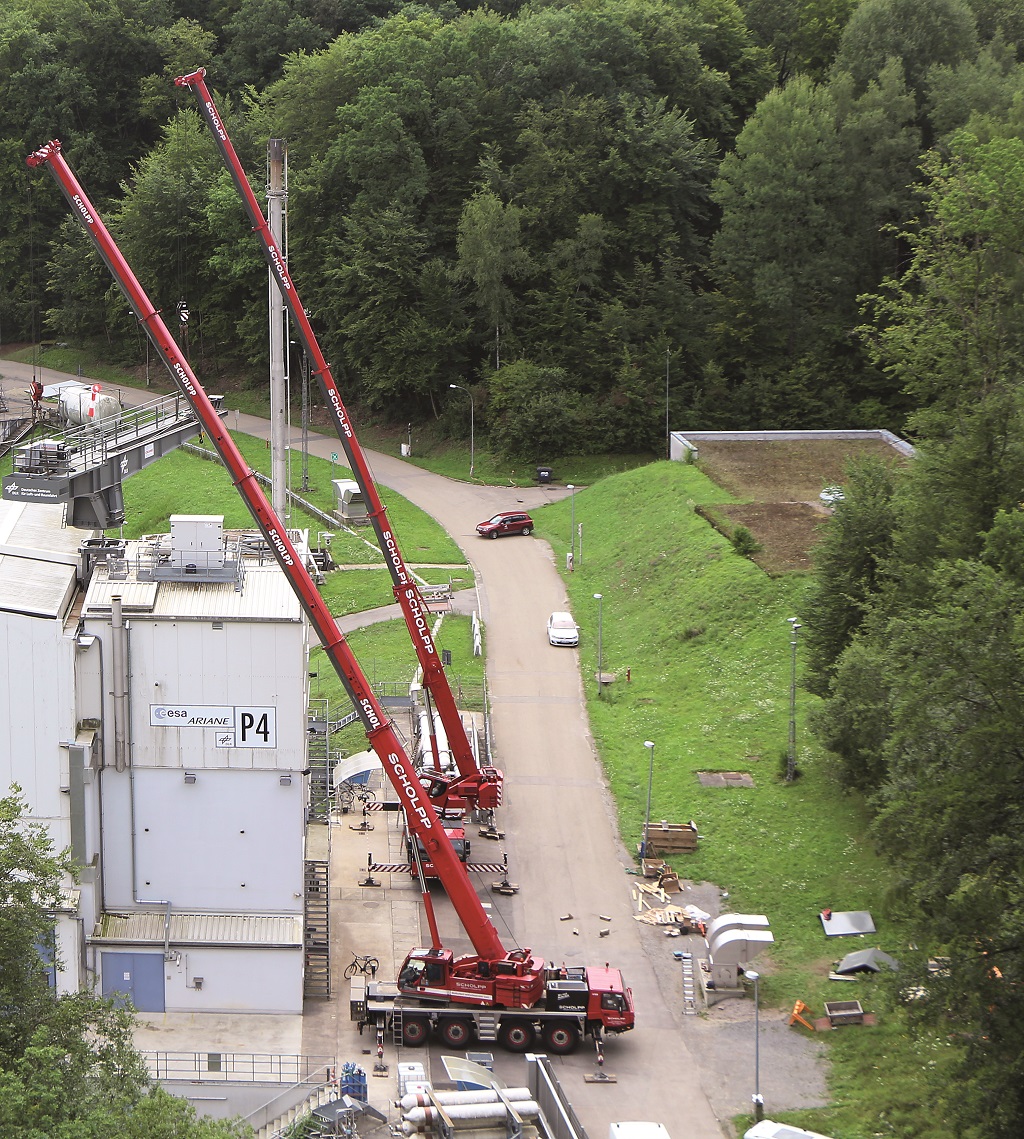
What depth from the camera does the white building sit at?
31.7 metres

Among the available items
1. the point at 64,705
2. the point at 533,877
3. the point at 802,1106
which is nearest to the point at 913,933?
the point at 802,1106

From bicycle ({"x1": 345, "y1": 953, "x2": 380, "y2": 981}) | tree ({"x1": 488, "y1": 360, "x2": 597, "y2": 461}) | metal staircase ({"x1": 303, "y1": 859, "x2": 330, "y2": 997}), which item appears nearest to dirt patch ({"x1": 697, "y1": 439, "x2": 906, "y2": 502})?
tree ({"x1": 488, "y1": 360, "x2": 597, "y2": 461})

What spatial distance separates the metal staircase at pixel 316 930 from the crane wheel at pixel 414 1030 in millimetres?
2481

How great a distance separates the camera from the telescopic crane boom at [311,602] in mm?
30984

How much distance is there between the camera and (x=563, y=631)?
2232 inches

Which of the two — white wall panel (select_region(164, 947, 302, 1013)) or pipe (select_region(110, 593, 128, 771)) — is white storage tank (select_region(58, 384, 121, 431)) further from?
white wall panel (select_region(164, 947, 302, 1013))

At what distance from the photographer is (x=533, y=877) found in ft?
132

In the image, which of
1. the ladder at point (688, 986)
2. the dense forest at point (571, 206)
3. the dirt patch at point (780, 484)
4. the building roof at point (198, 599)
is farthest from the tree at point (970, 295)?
the building roof at point (198, 599)

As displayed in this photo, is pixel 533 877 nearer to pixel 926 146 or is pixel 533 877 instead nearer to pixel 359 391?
pixel 359 391

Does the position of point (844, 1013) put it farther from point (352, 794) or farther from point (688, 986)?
point (352, 794)

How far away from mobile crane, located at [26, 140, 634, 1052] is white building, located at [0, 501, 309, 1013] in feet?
6.26

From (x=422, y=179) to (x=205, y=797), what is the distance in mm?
58873

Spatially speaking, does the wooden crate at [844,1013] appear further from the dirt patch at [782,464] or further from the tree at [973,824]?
the dirt patch at [782,464]

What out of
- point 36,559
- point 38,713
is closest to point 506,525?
point 36,559
